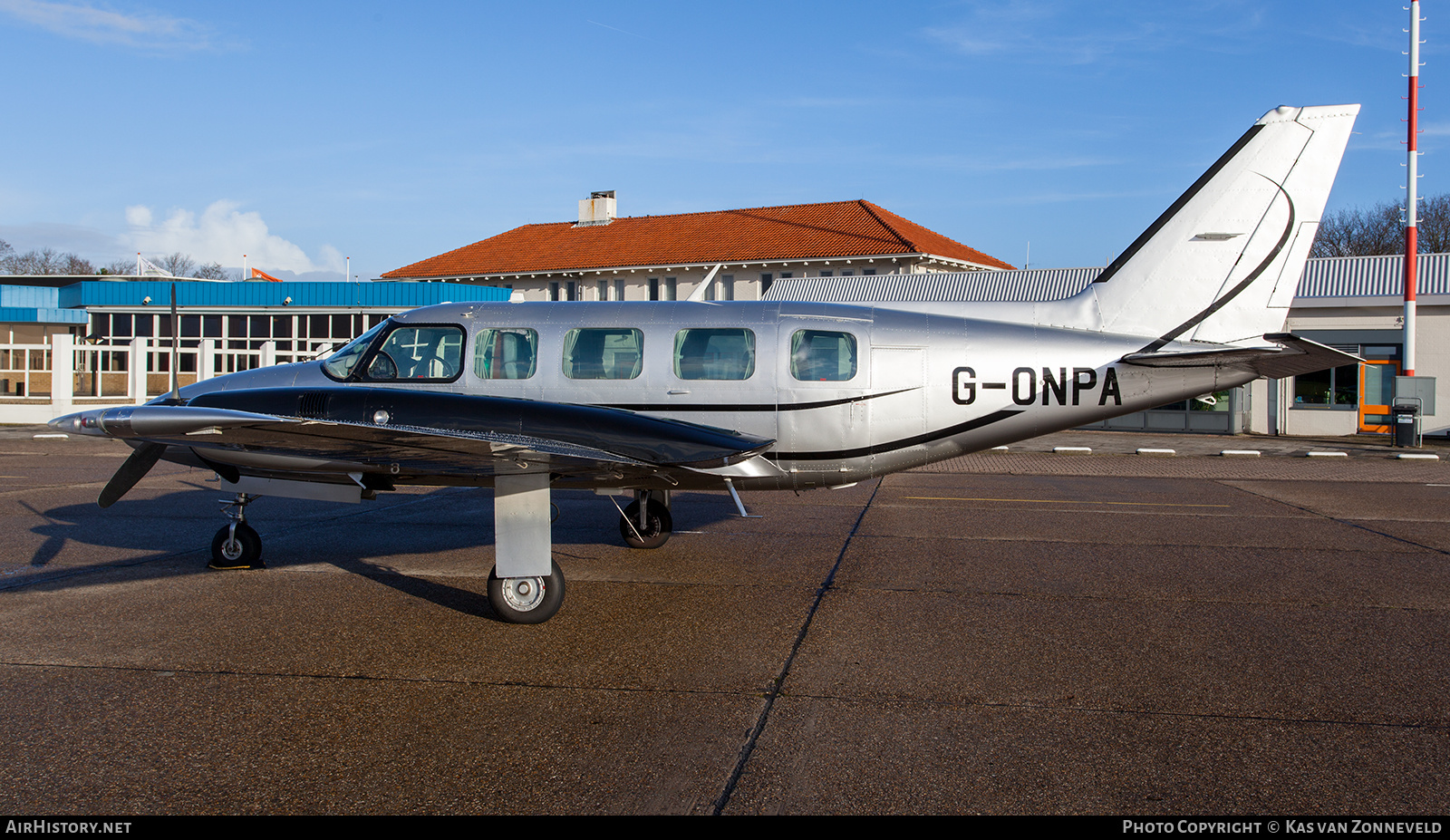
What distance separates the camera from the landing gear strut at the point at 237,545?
30.1 ft

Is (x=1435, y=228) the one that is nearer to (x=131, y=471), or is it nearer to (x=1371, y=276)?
(x=1371, y=276)

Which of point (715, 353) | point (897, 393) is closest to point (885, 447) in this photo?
point (897, 393)

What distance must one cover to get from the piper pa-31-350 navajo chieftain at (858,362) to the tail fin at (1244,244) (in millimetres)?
17

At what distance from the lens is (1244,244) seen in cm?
908

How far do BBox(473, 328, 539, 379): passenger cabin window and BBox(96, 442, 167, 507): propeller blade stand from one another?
9.29 ft

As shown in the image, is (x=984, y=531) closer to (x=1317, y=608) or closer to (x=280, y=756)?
(x=1317, y=608)

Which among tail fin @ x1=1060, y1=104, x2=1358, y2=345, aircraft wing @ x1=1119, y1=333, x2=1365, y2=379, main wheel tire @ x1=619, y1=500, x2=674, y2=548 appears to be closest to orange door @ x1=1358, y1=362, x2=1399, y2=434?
→ tail fin @ x1=1060, y1=104, x2=1358, y2=345

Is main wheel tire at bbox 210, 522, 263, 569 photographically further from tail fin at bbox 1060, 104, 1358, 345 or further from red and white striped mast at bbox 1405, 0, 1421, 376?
red and white striped mast at bbox 1405, 0, 1421, 376

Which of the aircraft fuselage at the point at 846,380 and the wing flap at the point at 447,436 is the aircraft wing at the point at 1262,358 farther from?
the wing flap at the point at 447,436

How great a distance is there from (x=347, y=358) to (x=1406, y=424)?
2587 centimetres

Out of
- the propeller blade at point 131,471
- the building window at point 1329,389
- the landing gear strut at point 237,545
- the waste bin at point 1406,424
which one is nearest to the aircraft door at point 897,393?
the landing gear strut at point 237,545

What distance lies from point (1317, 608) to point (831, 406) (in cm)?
426

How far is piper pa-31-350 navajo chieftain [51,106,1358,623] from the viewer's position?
8.62 m
